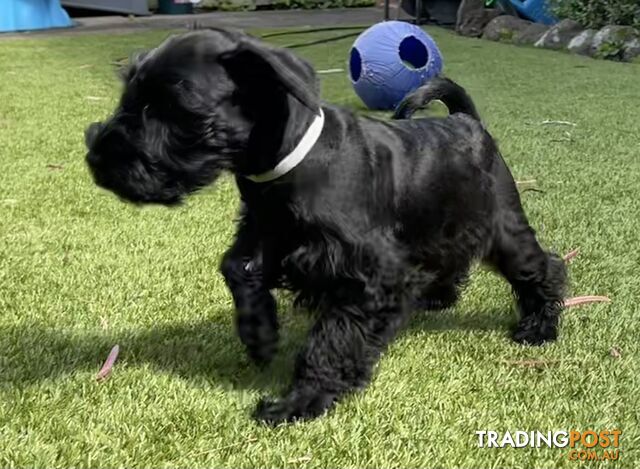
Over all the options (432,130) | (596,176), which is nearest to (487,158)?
(432,130)

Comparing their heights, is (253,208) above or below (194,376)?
above

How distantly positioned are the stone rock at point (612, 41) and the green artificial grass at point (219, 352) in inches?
262

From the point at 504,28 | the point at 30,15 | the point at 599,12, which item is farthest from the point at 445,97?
the point at 30,15

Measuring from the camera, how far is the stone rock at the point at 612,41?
11.4m

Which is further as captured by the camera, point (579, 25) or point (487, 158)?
point (579, 25)

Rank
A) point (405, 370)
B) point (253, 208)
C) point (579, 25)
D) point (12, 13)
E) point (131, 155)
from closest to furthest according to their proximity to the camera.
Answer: point (131, 155), point (253, 208), point (405, 370), point (579, 25), point (12, 13)

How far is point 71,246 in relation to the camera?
371 cm

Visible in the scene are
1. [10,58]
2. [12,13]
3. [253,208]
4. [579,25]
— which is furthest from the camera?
[12,13]

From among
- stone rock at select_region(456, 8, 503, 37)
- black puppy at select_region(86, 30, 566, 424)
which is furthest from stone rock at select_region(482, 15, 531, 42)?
black puppy at select_region(86, 30, 566, 424)

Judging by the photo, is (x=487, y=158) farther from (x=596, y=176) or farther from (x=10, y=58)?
(x=10, y=58)

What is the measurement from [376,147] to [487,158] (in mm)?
597

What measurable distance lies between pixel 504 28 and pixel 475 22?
806 mm

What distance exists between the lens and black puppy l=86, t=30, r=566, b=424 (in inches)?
86.3

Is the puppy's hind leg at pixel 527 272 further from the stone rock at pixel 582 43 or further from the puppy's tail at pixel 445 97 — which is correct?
the stone rock at pixel 582 43
